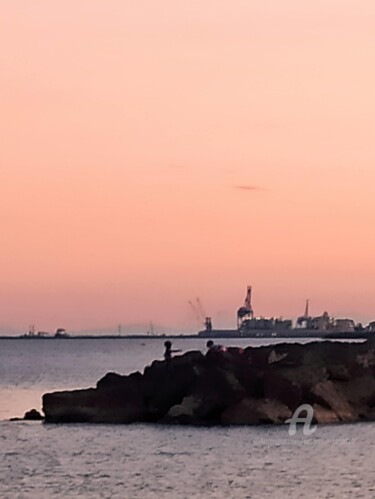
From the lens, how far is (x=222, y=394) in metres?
51.3

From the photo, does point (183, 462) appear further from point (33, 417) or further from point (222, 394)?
point (33, 417)

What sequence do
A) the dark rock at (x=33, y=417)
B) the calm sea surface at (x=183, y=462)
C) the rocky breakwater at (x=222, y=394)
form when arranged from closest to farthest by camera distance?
the calm sea surface at (x=183, y=462)
the rocky breakwater at (x=222, y=394)
the dark rock at (x=33, y=417)

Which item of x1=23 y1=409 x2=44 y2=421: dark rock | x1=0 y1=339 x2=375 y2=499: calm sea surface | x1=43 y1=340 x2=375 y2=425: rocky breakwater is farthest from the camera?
x1=23 y1=409 x2=44 y2=421: dark rock

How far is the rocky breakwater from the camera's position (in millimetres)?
50938

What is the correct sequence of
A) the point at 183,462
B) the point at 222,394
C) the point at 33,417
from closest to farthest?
1. the point at 183,462
2. the point at 222,394
3. the point at 33,417

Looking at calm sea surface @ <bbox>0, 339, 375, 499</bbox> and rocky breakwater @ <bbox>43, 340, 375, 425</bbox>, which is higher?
rocky breakwater @ <bbox>43, 340, 375, 425</bbox>

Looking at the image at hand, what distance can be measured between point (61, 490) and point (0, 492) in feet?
4.46

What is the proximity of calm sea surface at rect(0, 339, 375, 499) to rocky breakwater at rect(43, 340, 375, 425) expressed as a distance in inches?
29.0

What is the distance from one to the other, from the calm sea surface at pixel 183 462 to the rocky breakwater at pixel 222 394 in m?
0.74

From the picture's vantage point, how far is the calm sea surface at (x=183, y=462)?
3681 cm

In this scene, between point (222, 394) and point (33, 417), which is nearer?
point (222, 394)

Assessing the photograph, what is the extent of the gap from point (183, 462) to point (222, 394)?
9068 millimetres

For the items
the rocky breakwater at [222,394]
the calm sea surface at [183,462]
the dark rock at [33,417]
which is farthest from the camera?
the dark rock at [33,417]

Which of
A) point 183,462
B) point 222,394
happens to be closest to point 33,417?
point 222,394
